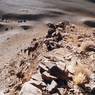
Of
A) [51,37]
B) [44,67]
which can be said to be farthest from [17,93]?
[51,37]

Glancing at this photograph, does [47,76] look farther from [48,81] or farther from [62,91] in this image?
Result: [62,91]

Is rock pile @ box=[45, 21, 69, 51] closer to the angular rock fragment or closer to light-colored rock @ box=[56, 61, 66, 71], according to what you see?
light-colored rock @ box=[56, 61, 66, 71]

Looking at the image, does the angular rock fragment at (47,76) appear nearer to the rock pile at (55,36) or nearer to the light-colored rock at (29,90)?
the light-colored rock at (29,90)

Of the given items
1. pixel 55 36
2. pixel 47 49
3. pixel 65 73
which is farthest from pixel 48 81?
pixel 55 36

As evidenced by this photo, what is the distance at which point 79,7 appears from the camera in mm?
30797

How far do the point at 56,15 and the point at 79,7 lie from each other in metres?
2.70

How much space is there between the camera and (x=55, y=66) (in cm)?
1630

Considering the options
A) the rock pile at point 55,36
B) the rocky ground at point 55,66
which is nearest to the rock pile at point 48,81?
the rocky ground at point 55,66

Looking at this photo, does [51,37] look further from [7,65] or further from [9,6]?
[9,6]

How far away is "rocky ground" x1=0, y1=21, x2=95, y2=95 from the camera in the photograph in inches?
599

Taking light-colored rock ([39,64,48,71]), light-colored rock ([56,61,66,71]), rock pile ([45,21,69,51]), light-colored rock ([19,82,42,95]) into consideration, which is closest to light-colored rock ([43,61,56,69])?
light-colored rock ([39,64,48,71])

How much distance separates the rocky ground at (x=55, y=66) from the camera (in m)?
15.2

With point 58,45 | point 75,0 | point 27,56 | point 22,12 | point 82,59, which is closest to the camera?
point 82,59

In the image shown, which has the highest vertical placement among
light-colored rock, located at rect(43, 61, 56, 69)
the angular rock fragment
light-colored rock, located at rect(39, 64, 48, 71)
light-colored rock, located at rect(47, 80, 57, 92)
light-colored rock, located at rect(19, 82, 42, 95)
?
light-colored rock, located at rect(43, 61, 56, 69)
